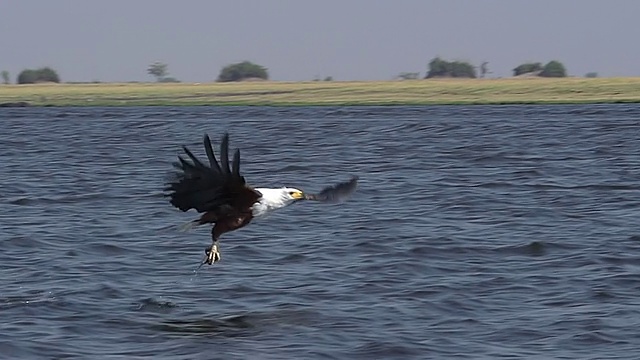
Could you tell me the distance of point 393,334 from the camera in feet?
44.8

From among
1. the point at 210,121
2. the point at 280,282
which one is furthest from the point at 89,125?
the point at 280,282

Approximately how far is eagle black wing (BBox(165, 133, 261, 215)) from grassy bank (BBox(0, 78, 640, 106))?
60.2 metres

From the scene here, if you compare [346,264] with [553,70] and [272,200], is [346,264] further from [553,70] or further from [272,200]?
[553,70]

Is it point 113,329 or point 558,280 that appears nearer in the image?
point 113,329

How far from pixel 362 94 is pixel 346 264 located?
73185 millimetres

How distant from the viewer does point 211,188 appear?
12.8 metres

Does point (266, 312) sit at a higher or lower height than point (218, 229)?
lower

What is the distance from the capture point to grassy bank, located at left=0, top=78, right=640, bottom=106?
262 feet

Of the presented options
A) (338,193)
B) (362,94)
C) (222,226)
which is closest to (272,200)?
(222,226)

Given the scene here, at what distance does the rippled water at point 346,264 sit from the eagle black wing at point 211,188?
4.38 feet

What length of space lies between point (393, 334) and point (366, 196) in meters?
12.7

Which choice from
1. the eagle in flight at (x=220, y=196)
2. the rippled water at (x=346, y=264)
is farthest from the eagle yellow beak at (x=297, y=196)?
the rippled water at (x=346, y=264)

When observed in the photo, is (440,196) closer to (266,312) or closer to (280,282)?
(280,282)

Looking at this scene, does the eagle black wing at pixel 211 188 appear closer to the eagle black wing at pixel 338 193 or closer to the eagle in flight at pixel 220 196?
the eagle in flight at pixel 220 196
